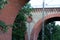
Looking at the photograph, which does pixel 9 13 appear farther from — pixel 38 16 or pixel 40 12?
pixel 38 16

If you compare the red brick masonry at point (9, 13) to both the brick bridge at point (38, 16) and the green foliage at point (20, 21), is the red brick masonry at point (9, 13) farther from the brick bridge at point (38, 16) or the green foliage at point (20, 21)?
the brick bridge at point (38, 16)

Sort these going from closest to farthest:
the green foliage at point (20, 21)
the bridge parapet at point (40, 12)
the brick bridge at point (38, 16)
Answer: the green foliage at point (20, 21), the bridge parapet at point (40, 12), the brick bridge at point (38, 16)

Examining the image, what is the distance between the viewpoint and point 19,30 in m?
15.5

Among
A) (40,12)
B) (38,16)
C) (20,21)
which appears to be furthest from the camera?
(38,16)

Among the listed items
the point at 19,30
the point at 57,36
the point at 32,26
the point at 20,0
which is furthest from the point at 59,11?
the point at 57,36

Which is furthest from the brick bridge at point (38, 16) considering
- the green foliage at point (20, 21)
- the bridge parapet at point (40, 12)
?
the green foliage at point (20, 21)

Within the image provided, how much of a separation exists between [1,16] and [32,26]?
1648 cm

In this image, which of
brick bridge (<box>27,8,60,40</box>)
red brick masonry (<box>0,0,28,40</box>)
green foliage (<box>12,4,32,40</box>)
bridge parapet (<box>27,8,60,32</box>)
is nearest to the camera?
red brick masonry (<box>0,0,28,40</box>)

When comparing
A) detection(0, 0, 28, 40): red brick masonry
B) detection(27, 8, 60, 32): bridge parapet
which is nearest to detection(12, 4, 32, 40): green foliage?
detection(0, 0, 28, 40): red brick masonry

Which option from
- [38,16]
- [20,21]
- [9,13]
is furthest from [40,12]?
[9,13]

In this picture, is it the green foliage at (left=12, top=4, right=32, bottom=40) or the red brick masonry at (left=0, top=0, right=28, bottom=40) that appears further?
the green foliage at (left=12, top=4, right=32, bottom=40)

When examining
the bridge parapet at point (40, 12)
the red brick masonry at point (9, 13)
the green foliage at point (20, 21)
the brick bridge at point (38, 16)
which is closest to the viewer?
the red brick masonry at point (9, 13)

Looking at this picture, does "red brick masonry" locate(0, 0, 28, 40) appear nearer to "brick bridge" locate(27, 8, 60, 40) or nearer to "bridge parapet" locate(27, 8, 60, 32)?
"brick bridge" locate(27, 8, 60, 40)

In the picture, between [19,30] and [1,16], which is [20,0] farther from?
[19,30]
